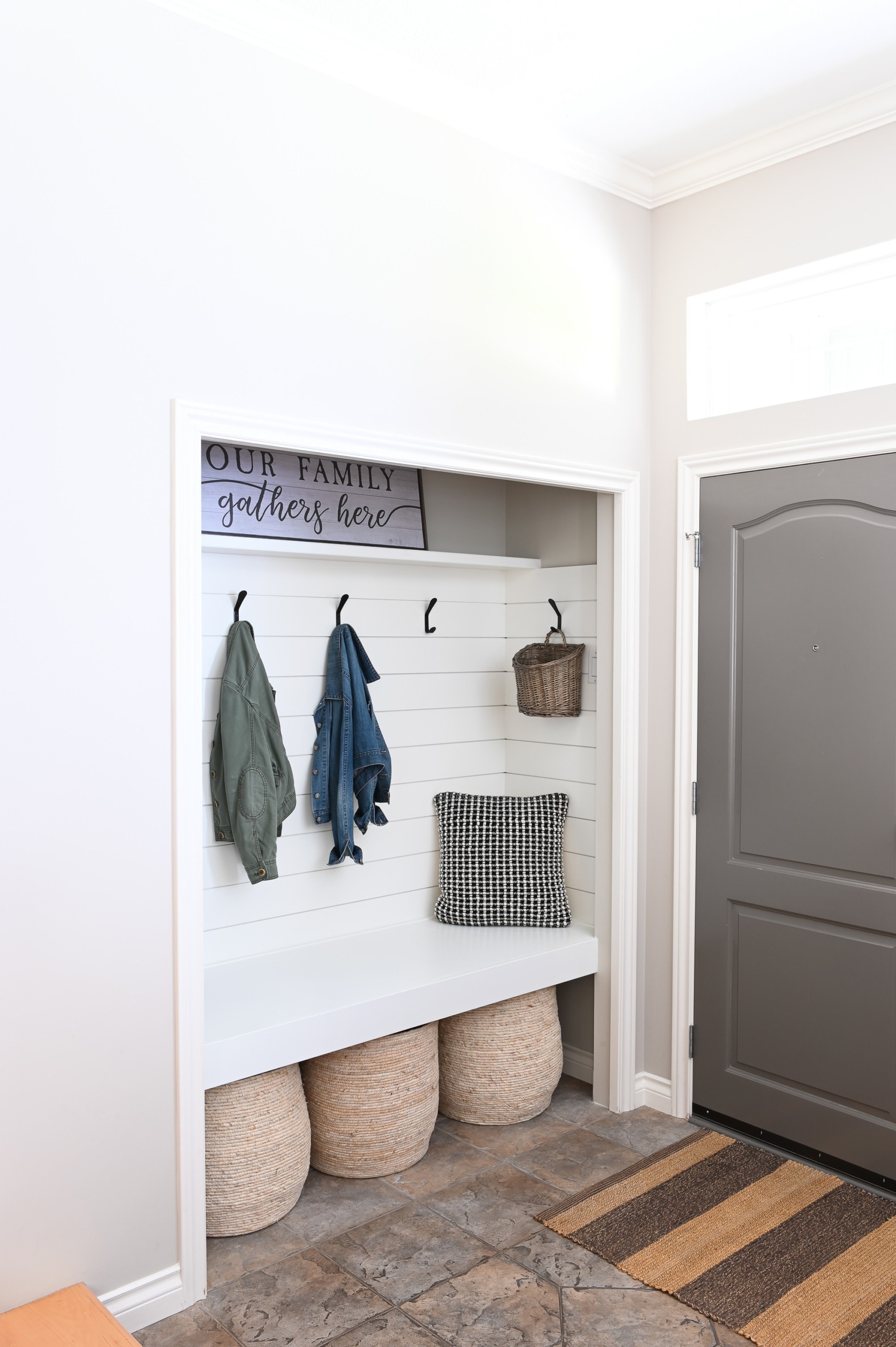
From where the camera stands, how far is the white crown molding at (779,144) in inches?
102

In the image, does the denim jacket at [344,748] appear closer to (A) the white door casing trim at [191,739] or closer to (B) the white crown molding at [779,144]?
(A) the white door casing trim at [191,739]

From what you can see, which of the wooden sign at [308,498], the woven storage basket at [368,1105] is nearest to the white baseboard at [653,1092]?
the woven storage basket at [368,1105]

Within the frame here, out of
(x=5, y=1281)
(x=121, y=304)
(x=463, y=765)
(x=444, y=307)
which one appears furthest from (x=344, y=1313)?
(x=444, y=307)

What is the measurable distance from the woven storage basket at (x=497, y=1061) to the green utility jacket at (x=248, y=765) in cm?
83

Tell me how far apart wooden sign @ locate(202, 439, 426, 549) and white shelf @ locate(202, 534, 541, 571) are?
5cm

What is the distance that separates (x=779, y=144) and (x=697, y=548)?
1.13m

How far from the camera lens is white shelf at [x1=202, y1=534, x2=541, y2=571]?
272 centimetres

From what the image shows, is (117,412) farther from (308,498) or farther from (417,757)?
(417,757)

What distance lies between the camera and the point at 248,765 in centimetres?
271

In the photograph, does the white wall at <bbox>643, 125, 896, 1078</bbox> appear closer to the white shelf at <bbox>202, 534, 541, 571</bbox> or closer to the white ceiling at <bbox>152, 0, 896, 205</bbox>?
the white ceiling at <bbox>152, 0, 896, 205</bbox>

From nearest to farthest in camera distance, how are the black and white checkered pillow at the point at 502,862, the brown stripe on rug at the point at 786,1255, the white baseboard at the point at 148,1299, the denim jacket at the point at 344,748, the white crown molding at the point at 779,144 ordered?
the white baseboard at the point at 148,1299
the brown stripe on rug at the point at 786,1255
the white crown molding at the point at 779,144
the denim jacket at the point at 344,748
the black and white checkered pillow at the point at 502,862

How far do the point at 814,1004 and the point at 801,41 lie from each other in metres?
2.46

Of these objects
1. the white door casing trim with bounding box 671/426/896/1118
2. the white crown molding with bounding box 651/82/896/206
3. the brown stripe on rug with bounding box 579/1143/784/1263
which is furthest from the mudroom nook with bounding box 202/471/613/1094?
the white crown molding with bounding box 651/82/896/206

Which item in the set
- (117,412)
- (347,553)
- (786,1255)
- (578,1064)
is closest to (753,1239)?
(786,1255)
